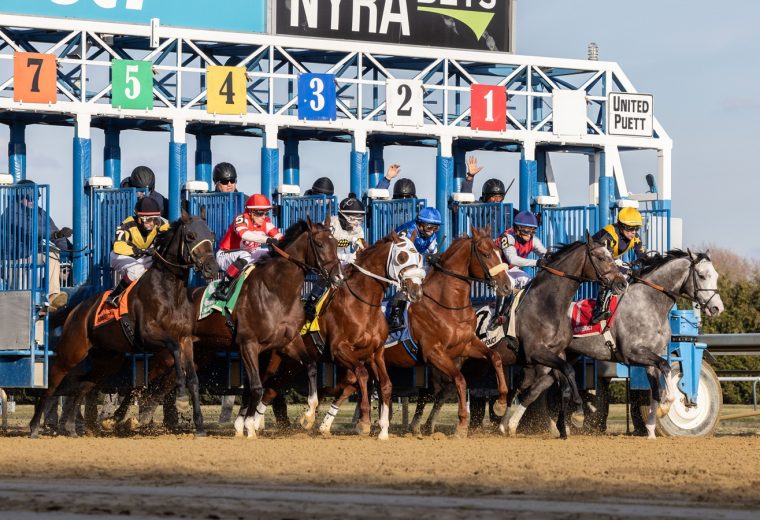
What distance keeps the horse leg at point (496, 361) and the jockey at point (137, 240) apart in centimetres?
302

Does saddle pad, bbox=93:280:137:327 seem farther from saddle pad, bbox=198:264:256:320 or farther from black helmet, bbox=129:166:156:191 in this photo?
black helmet, bbox=129:166:156:191

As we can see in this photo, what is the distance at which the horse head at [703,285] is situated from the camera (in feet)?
47.5

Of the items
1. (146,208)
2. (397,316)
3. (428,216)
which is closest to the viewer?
(146,208)

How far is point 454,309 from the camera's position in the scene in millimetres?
13914

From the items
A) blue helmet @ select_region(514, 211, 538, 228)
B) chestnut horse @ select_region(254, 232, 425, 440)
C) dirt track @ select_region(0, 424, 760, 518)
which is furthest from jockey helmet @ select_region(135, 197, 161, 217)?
blue helmet @ select_region(514, 211, 538, 228)

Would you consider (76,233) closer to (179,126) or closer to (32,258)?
(32,258)

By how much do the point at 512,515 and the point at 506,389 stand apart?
258 inches

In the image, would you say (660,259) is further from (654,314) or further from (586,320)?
(586,320)

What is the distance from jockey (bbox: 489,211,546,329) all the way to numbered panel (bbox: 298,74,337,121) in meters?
8.01

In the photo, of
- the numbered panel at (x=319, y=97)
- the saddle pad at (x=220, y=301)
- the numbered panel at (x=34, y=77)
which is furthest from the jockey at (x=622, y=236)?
the numbered panel at (x=34, y=77)

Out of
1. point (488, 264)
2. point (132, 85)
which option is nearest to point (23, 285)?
point (488, 264)

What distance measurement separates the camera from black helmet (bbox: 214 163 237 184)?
15711 millimetres

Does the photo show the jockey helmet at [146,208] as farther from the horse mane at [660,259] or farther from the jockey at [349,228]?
the horse mane at [660,259]

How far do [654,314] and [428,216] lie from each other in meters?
2.36
